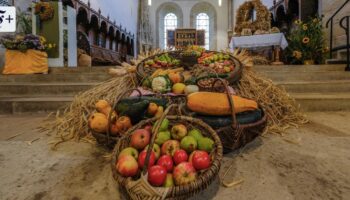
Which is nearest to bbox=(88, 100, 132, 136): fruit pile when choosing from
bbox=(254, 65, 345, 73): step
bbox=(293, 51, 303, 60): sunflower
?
bbox=(254, 65, 345, 73): step

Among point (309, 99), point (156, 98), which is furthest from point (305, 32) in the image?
point (156, 98)

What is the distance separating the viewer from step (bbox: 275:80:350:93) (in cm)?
301

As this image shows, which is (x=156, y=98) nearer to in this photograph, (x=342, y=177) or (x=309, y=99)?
(x=342, y=177)

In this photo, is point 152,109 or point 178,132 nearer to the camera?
point 178,132

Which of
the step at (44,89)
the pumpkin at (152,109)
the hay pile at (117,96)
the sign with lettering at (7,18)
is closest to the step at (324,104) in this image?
the hay pile at (117,96)

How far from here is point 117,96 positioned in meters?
1.93

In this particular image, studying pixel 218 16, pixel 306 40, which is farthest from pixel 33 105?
pixel 218 16

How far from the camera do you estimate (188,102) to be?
4.63 feet

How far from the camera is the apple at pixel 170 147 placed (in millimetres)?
986

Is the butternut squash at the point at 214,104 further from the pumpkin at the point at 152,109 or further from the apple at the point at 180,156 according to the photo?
the apple at the point at 180,156

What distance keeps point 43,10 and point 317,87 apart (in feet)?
15.0

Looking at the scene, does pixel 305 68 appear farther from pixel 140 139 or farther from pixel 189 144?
pixel 140 139

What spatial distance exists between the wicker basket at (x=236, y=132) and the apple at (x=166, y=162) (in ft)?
1.31

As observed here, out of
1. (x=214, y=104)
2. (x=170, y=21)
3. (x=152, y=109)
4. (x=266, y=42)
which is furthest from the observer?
(x=170, y=21)
